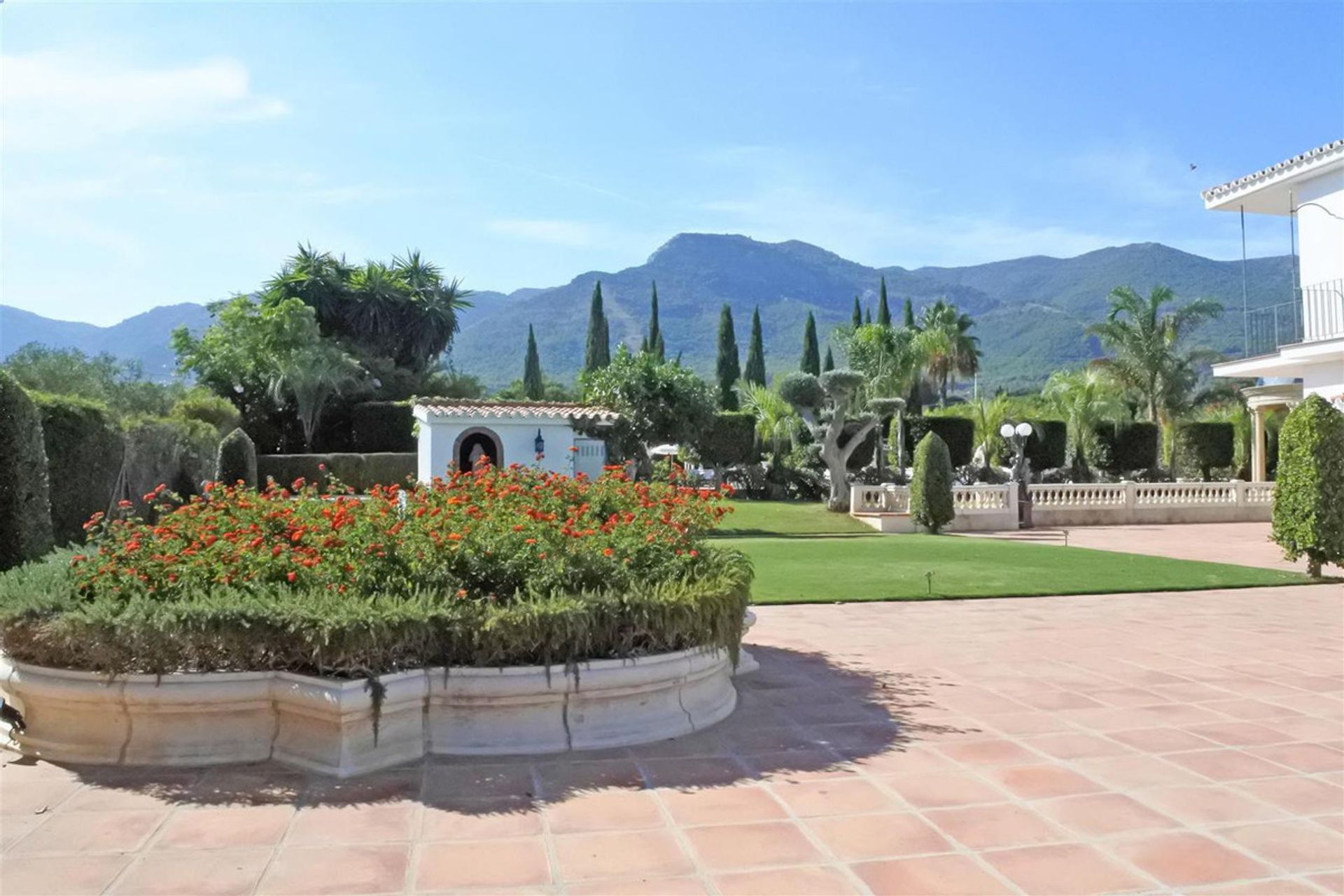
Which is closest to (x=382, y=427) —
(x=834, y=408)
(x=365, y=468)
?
(x=365, y=468)

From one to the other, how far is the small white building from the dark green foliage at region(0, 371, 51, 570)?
49.4 feet

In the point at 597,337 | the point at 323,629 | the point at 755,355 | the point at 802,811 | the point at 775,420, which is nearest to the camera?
the point at 802,811

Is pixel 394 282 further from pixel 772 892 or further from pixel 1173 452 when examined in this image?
pixel 772 892

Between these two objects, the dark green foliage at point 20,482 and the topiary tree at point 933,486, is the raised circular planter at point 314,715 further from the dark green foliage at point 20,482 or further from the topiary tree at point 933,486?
the topiary tree at point 933,486

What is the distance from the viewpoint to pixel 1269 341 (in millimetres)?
21391

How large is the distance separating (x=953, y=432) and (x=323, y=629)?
112 feet

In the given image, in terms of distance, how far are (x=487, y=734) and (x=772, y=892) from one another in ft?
6.41

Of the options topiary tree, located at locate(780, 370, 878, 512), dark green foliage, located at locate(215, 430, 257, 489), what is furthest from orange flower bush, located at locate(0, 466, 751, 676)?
topiary tree, located at locate(780, 370, 878, 512)

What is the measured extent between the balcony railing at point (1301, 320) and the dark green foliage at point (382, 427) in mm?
30134

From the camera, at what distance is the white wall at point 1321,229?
62.7ft

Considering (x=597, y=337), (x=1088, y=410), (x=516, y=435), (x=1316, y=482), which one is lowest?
(x=1316, y=482)

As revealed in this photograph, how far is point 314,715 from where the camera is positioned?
460 cm

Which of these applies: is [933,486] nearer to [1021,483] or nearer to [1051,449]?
[1021,483]

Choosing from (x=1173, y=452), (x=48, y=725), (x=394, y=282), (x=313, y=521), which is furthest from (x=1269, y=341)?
(x=394, y=282)
